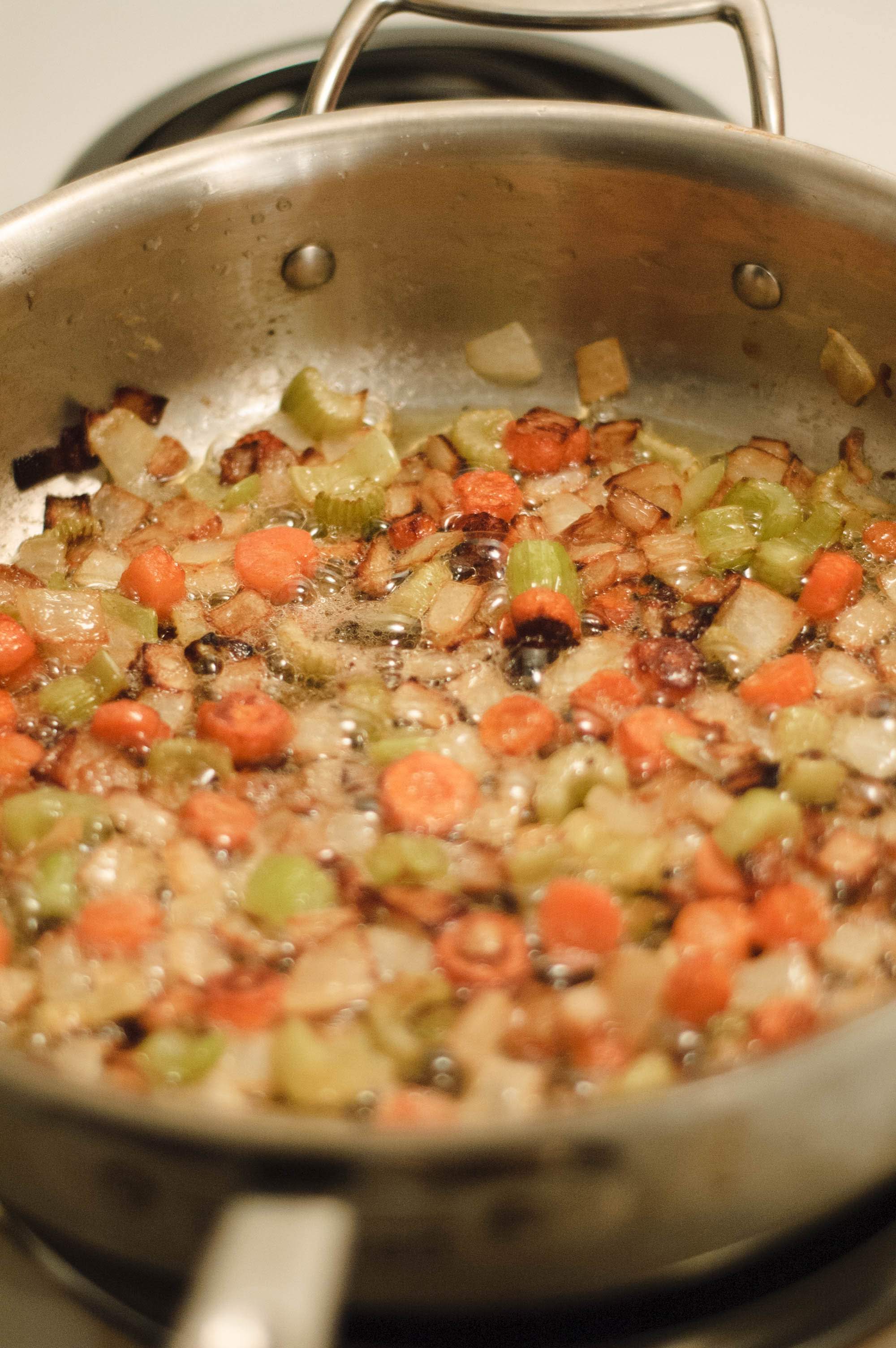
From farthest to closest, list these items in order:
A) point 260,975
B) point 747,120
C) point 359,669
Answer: point 747,120 → point 359,669 → point 260,975

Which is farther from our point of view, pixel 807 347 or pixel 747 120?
pixel 747 120

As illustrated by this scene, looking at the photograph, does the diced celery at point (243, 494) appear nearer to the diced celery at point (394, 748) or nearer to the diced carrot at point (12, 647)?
the diced carrot at point (12, 647)

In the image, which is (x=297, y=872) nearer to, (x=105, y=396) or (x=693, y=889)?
(x=693, y=889)

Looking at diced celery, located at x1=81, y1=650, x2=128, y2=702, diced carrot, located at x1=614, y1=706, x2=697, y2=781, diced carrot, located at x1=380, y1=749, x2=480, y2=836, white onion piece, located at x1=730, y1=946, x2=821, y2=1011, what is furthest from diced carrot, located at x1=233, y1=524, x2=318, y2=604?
white onion piece, located at x1=730, y1=946, x2=821, y2=1011

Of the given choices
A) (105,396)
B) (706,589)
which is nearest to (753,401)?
(706,589)

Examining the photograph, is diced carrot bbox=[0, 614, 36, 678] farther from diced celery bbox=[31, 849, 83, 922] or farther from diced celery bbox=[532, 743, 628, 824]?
diced celery bbox=[532, 743, 628, 824]

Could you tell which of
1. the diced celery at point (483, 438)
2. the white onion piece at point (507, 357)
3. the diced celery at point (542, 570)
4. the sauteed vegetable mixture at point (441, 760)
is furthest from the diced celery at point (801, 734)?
the white onion piece at point (507, 357)

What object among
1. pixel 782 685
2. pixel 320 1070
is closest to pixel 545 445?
pixel 782 685
